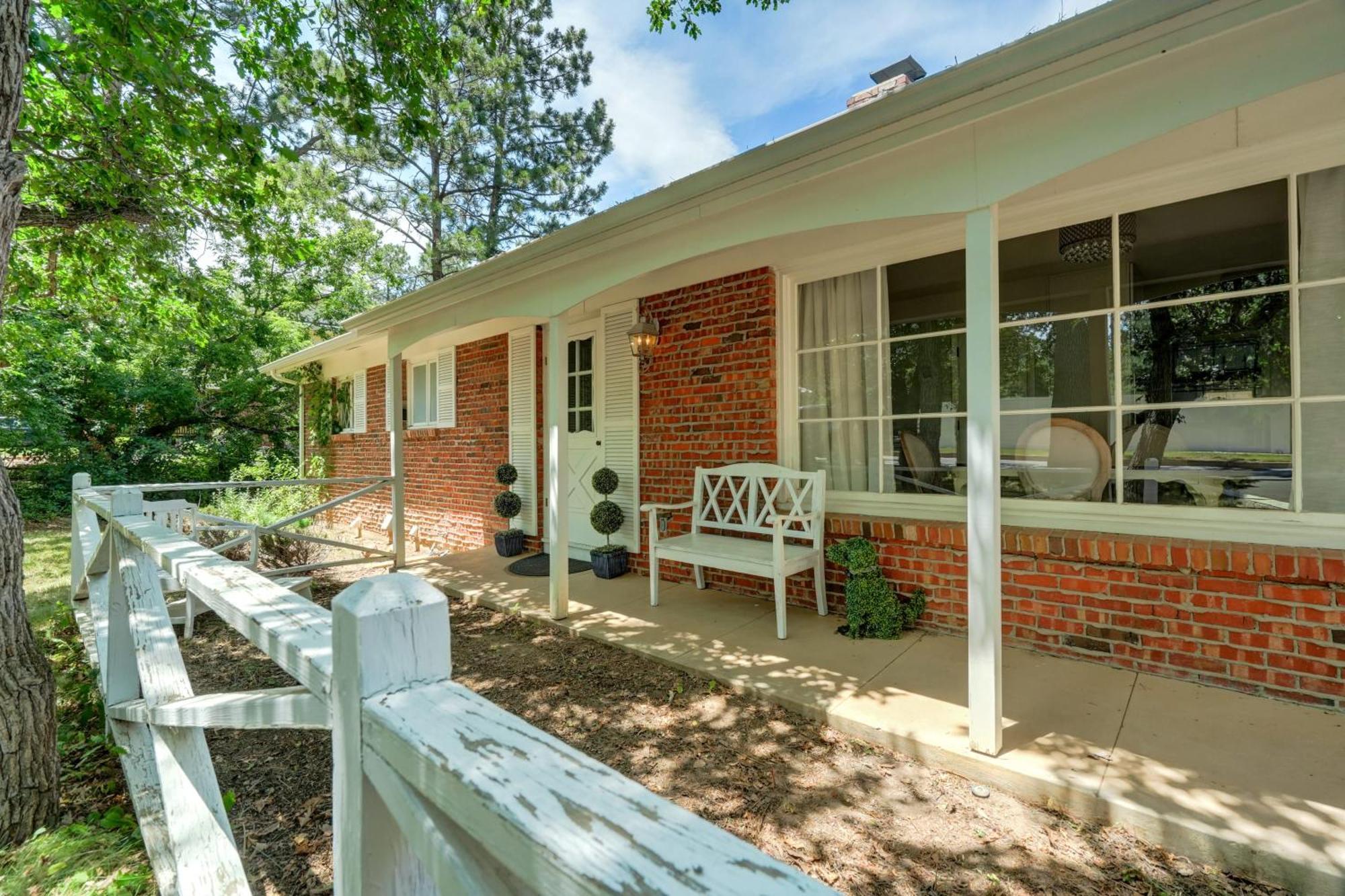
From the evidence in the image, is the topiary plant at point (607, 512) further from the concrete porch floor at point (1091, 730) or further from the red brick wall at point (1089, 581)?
the concrete porch floor at point (1091, 730)

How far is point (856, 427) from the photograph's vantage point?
13.3 feet

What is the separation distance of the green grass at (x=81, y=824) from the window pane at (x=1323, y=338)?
474cm

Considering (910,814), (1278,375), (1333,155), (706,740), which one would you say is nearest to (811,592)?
(706,740)

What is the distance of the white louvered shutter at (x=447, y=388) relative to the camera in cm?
755

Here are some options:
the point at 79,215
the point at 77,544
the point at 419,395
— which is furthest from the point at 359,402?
the point at 77,544

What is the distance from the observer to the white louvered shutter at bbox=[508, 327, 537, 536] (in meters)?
6.38

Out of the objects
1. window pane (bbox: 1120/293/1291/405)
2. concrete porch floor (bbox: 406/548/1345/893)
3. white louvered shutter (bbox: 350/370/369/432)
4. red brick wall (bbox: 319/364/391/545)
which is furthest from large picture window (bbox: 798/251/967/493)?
white louvered shutter (bbox: 350/370/369/432)

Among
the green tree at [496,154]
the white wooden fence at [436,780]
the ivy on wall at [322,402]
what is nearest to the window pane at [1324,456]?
the white wooden fence at [436,780]

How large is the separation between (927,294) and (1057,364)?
87 centimetres

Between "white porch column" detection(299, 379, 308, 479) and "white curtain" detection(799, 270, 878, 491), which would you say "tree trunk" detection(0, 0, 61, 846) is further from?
"white porch column" detection(299, 379, 308, 479)

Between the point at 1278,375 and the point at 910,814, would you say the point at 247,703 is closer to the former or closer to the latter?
the point at 910,814

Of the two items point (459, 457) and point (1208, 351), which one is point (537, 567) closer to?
point (459, 457)

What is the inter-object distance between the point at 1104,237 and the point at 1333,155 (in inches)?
32.6

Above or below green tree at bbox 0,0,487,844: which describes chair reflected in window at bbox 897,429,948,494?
below
